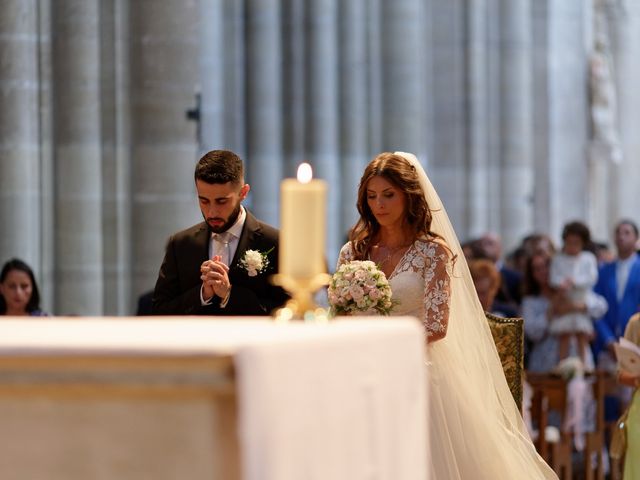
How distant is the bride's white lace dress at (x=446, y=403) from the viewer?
6.61 meters

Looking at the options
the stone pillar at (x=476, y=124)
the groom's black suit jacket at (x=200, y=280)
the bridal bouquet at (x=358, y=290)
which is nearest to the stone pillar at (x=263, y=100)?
the stone pillar at (x=476, y=124)

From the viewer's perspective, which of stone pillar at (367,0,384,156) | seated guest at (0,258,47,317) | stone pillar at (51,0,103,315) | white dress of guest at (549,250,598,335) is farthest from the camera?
stone pillar at (367,0,384,156)

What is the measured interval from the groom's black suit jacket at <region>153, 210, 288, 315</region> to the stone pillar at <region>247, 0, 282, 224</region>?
29.0 ft

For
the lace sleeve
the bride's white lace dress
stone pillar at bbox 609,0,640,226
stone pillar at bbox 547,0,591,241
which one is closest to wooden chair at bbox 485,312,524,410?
the bride's white lace dress

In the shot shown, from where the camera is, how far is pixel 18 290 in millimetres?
8961

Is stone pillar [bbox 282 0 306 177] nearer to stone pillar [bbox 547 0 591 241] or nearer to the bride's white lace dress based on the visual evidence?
stone pillar [bbox 547 0 591 241]

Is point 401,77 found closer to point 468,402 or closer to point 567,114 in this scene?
point 567,114

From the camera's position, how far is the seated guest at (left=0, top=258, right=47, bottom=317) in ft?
29.4

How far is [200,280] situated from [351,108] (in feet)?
32.2

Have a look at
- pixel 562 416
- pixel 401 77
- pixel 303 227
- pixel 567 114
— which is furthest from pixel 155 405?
pixel 567 114

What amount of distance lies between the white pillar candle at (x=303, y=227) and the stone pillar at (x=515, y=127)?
58.1ft

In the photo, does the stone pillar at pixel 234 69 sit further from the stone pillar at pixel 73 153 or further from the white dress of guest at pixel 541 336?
the stone pillar at pixel 73 153

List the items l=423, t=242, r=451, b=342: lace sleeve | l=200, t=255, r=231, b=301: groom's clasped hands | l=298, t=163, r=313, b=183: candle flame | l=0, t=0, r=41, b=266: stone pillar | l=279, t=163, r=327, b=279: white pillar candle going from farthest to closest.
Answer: l=0, t=0, r=41, b=266: stone pillar, l=423, t=242, r=451, b=342: lace sleeve, l=200, t=255, r=231, b=301: groom's clasped hands, l=298, t=163, r=313, b=183: candle flame, l=279, t=163, r=327, b=279: white pillar candle

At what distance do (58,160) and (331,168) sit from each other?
5.27 meters
